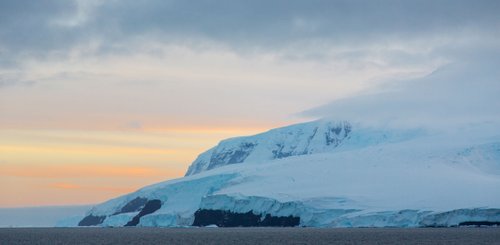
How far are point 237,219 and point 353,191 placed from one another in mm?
12613

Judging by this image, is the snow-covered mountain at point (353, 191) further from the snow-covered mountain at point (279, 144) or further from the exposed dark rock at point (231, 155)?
the exposed dark rock at point (231, 155)

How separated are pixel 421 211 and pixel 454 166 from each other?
946 inches

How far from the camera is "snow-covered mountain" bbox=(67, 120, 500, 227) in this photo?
87.0m

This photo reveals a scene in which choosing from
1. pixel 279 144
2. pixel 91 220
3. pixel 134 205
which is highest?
pixel 279 144

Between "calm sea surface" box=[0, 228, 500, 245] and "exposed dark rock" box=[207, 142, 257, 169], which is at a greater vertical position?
"exposed dark rock" box=[207, 142, 257, 169]

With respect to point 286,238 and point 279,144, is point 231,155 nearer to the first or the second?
point 279,144

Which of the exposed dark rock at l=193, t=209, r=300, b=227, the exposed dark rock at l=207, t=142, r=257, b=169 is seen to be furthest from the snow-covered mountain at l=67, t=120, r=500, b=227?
the exposed dark rock at l=207, t=142, r=257, b=169

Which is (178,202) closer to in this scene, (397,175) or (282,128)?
(397,175)

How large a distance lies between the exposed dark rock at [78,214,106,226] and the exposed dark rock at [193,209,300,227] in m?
31.6

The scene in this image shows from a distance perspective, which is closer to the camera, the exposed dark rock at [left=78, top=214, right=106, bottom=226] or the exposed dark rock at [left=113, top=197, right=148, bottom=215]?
the exposed dark rock at [left=113, top=197, right=148, bottom=215]

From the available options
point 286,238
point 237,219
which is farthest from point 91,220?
point 286,238

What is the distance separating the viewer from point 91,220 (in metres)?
131

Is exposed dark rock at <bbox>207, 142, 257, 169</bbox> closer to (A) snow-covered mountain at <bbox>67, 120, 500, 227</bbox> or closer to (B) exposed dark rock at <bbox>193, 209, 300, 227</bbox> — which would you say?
(A) snow-covered mountain at <bbox>67, 120, 500, 227</bbox>

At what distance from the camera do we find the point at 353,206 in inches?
3588
